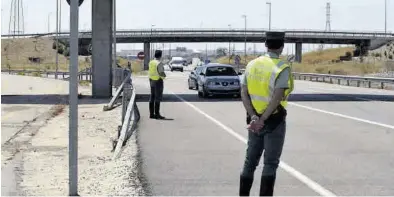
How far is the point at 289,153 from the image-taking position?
12.1 m

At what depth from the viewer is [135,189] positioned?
342 inches

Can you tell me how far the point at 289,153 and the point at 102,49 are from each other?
1990 cm

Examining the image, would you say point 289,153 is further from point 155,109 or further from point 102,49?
point 102,49

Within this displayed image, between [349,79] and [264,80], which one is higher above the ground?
[264,80]

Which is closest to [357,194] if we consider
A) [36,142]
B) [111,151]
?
[111,151]

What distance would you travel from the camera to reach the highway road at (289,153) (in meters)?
8.85

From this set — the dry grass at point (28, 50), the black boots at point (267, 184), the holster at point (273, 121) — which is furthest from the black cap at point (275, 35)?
the dry grass at point (28, 50)

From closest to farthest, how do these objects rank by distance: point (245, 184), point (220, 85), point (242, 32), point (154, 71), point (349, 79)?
point (245, 184) → point (154, 71) → point (220, 85) → point (349, 79) → point (242, 32)

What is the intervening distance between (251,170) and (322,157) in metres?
4.88

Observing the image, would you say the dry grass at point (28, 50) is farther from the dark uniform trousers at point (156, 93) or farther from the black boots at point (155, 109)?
the dark uniform trousers at point (156, 93)

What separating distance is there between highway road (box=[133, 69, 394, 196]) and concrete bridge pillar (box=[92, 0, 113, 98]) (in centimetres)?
982

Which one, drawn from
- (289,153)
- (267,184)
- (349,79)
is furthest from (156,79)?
(349,79)

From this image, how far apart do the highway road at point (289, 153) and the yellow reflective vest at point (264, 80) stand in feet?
6.81

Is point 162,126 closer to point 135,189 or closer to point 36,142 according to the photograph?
point 36,142
